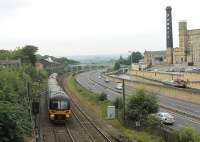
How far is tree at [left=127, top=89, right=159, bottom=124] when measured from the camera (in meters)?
38.2

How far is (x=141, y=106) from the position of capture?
38.3 m

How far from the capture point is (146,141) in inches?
1179

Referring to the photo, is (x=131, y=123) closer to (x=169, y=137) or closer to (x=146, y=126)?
(x=146, y=126)

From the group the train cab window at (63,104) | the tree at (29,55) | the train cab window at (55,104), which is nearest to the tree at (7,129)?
the train cab window at (55,104)

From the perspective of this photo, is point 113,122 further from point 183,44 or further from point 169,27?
point 169,27

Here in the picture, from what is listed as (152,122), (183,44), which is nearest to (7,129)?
(152,122)

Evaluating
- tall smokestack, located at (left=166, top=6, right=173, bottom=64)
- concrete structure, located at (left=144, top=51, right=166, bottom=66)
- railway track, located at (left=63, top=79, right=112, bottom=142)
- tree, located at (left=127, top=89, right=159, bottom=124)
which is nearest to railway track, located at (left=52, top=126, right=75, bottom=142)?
railway track, located at (left=63, top=79, right=112, bottom=142)

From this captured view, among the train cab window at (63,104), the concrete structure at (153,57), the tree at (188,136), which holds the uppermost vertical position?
the concrete structure at (153,57)

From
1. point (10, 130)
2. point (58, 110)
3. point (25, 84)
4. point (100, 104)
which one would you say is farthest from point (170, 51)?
point (10, 130)

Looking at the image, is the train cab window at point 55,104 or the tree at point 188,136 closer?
the tree at point 188,136

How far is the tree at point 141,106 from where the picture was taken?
125ft

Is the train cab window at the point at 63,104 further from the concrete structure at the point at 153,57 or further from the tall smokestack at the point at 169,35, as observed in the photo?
the concrete structure at the point at 153,57

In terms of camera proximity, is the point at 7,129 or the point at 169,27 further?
the point at 169,27

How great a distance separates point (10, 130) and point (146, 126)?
1660 centimetres
